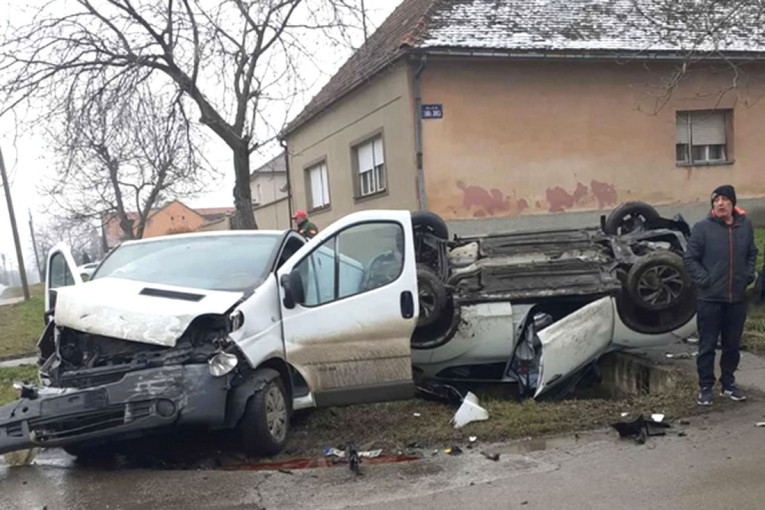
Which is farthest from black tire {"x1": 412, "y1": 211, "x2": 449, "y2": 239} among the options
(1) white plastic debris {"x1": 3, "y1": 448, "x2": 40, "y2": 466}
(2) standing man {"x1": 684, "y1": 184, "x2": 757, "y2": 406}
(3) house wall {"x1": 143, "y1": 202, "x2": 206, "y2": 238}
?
(3) house wall {"x1": 143, "y1": 202, "x2": 206, "y2": 238}

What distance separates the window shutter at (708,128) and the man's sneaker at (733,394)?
37.1ft

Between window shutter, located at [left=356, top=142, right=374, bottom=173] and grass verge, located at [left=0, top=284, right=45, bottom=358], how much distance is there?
8.04 meters

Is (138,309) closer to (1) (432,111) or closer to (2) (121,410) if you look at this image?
(2) (121,410)

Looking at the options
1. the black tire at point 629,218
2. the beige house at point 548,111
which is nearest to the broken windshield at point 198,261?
the black tire at point 629,218

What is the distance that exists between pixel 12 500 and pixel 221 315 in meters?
1.83

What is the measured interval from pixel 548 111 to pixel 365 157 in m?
4.55

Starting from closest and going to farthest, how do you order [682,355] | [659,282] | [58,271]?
[659,282], [58,271], [682,355]

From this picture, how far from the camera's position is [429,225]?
7422 mm

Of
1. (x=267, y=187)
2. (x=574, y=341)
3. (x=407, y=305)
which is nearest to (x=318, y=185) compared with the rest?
(x=574, y=341)

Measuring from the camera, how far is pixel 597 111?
1463 cm

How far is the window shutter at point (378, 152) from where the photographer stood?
51.3 ft

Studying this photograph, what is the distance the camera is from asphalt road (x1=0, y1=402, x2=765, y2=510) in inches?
158

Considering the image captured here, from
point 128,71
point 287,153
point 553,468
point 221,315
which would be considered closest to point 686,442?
point 553,468

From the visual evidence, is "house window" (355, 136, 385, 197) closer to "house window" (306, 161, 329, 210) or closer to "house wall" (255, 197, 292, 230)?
"house window" (306, 161, 329, 210)
